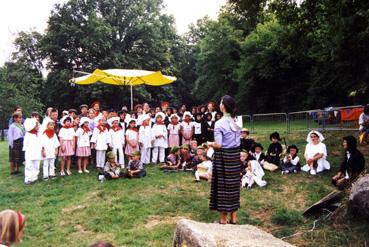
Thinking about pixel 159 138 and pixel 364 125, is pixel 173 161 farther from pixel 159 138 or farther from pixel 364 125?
pixel 364 125

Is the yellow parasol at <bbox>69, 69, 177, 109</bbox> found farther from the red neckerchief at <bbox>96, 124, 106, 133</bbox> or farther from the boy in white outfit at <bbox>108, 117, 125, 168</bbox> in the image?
the red neckerchief at <bbox>96, 124, 106, 133</bbox>

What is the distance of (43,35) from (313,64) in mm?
24245

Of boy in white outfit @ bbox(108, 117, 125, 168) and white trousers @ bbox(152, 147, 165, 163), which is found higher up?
boy in white outfit @ bbox(108, 117, 125, 168)

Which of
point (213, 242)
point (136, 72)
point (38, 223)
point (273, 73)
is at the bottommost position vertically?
point (38, 223)

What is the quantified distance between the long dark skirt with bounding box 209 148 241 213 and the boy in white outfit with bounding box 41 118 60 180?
20.0 feet

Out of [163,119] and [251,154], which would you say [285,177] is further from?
[163,119]

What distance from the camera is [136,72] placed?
46.1ft

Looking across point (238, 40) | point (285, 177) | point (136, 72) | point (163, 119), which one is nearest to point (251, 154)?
point (285, 177)

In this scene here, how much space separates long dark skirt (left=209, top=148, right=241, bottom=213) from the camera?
631 cm

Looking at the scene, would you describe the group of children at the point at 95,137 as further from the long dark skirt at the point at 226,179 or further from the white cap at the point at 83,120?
the long dark skirt at the point at 226,179

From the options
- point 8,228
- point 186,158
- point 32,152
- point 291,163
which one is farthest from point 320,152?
point 8,228

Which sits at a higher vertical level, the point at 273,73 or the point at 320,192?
the point at 273,73

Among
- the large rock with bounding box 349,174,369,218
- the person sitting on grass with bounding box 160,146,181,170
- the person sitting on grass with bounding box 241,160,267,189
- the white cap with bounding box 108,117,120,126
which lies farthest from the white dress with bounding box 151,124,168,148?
the large rock with bounding box 349,174,369,218

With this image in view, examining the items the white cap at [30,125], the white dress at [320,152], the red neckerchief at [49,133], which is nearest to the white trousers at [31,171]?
the red neckerchief at [49,133]
